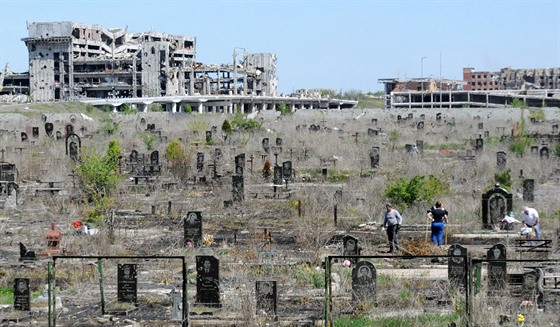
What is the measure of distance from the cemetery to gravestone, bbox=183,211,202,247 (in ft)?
0.10

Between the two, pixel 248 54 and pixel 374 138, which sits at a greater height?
pixel 248 54

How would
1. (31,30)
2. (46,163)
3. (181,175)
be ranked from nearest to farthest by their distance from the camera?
(181,175), (46,163), (31,30)

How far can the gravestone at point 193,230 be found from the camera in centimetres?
2288

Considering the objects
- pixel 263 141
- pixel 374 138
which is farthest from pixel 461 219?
pixel 374 138

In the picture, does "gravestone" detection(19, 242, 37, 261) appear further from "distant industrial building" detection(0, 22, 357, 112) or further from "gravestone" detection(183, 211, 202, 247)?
"distant industrial building" detection(0, 22, 357, 112)

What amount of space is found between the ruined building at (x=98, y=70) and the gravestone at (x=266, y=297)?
11842 cm

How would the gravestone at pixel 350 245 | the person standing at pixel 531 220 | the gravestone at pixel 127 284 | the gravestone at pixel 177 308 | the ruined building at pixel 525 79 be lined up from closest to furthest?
the gravestone at pixel 177 308 < the gravestone at pixel 127 284 < the gravestone at pixel 350 245 < the person standing at pixel 531 220 < the ruined building at pixel 525 79

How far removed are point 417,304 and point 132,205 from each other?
15.7 m

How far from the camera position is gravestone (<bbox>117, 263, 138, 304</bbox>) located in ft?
54.8

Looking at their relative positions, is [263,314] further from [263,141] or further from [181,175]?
[263,141]

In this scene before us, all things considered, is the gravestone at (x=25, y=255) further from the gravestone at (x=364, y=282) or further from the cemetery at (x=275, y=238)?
the gravestone at (x=364, y=282)

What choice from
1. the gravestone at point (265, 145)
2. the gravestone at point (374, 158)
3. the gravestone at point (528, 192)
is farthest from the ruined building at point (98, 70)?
the gravestone at point (528, 192)

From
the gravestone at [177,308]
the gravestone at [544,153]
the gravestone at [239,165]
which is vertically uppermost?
the gravestone at [544,153]

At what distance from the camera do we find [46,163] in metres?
42.7
